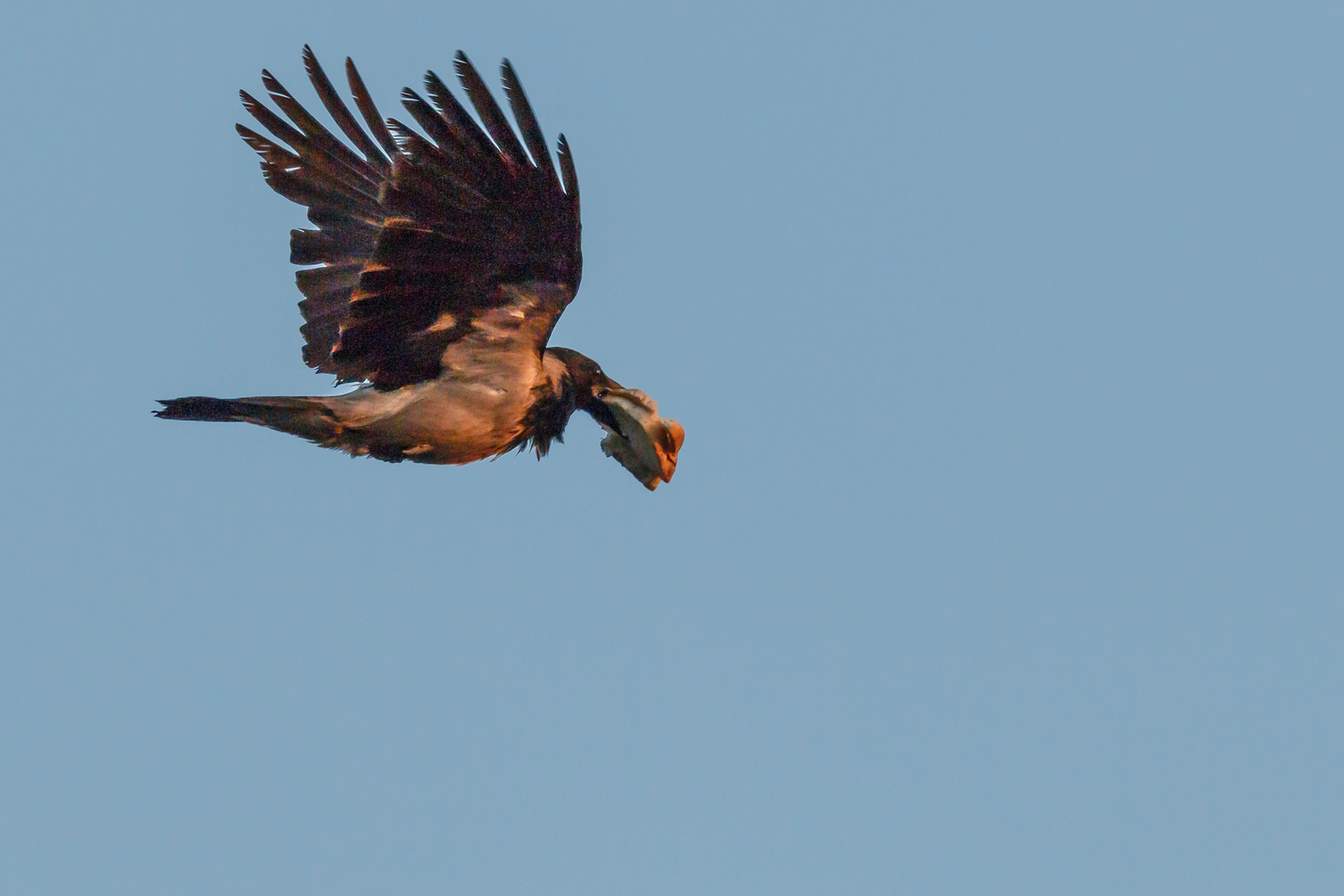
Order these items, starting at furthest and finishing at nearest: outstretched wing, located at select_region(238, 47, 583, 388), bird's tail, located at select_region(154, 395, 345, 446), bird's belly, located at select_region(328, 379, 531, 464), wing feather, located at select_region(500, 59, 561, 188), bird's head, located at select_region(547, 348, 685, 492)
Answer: bird's head, located at select_region(547, 348, 685, 492) < bird's belly, located at select_region(328, 379, 531, 464) < bird's tail, located at select_region(154, 395, 345, 446) < outstretched wing, located at select_region(238, 47, 583, 388) < wing feather, located at select_region(500, 59, 561, 188)

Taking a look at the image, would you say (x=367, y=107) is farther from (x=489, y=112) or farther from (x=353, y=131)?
(x=489, y=112)

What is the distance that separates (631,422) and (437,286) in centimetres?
164

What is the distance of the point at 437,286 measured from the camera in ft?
27.5

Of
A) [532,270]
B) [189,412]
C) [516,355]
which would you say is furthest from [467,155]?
[189,412]

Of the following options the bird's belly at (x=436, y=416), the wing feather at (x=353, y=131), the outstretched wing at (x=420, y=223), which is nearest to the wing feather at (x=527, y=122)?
the outstretched wing at (x=420, y=223)

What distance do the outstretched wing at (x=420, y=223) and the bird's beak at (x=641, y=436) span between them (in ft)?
3.11

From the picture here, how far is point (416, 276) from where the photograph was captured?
828 cm

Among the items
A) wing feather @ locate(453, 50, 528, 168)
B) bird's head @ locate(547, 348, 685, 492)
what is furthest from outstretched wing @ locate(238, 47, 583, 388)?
bird's head @ locate(547, 348, 685, 492)

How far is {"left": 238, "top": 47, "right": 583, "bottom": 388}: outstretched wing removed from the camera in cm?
761

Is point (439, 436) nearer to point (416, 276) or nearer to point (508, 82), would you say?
point (416, 276)

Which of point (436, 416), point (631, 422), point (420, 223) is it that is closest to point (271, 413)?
point (436, 416)

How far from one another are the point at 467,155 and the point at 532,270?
88 centimetres

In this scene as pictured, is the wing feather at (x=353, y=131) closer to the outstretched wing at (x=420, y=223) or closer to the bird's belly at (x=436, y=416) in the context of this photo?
the outstretched wing at (x=420, y=223)

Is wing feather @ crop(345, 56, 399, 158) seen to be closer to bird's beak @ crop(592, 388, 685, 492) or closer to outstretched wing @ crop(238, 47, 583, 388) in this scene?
outstretched wing @ crop(238, 47, 583, 388)
